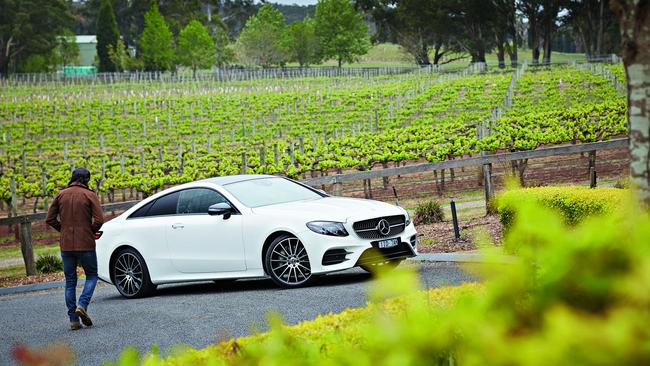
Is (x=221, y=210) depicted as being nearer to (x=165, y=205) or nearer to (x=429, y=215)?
(x=165, y=205)

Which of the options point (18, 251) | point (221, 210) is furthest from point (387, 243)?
point (18, 251)

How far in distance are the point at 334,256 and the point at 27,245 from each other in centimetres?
914

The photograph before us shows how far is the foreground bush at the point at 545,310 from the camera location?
1.87m

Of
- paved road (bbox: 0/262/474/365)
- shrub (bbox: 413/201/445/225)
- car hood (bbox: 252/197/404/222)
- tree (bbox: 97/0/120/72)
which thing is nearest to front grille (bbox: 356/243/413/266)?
paved road (bbox: 0/262/474/365)

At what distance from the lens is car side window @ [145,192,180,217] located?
13448 millimetres

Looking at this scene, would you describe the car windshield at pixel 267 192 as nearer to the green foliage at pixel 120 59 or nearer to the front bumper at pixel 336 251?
the front bumper at pixel 336 251

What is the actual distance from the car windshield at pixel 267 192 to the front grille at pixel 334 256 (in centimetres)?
119

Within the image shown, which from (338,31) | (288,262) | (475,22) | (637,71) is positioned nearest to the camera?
(637,71)

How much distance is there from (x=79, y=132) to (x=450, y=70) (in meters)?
41.3

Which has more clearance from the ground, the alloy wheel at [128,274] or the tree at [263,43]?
the tree at [263,43]

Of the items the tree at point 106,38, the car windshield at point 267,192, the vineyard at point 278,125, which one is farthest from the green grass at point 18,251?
the tree at point 106,38

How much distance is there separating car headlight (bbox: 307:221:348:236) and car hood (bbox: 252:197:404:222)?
57 mm

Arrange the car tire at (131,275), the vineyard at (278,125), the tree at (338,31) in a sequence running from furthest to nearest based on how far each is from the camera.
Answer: the tree at (338,31), the vineyard at (278,125), the car tire at (131,275)

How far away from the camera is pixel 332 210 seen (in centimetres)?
1241
